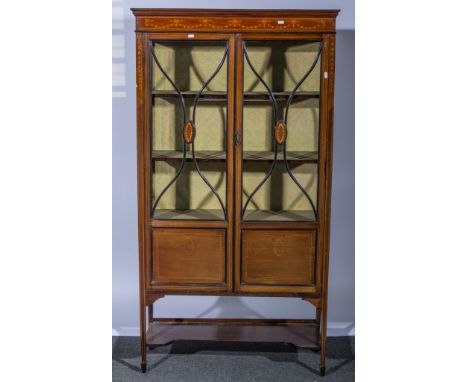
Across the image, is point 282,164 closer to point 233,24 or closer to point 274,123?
point 274,123

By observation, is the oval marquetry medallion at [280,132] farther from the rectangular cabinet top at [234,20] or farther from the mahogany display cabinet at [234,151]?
the rectangular cabinet top at [234,20]

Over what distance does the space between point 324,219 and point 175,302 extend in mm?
917

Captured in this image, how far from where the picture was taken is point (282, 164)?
2186 mm

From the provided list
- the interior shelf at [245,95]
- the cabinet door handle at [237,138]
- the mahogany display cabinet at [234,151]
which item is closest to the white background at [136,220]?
the mahogany display cabinet at [234,151]

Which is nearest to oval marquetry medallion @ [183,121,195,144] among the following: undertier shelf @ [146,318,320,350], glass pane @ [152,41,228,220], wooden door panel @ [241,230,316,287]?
glass pane @ [152,41,228,220]

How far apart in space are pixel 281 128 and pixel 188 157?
40 centimetres

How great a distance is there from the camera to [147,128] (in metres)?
2.10

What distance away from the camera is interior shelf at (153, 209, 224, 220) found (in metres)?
2.17

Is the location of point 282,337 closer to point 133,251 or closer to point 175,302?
point 175,302

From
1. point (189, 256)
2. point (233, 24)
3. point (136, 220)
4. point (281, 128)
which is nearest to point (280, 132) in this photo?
point (281, 128)

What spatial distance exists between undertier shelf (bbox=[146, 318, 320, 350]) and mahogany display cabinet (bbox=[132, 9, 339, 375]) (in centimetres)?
1

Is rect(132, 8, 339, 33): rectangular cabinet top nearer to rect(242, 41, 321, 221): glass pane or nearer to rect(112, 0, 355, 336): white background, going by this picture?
rect(242, 41, 321, 221): glass pane

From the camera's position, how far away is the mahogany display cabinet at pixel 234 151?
6.72 ft
